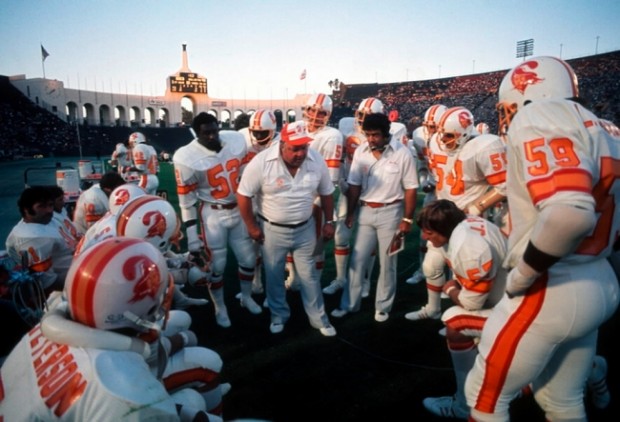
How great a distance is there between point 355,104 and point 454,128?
46972 millimetres

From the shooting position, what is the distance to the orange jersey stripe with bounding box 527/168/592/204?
4.97ft

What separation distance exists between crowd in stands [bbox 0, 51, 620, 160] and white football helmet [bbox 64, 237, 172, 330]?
96.0 ft

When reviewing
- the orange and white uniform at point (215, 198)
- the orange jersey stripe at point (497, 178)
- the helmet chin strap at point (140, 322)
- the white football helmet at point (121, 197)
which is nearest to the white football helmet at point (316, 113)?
the orange and white uniform at point (215, 198)

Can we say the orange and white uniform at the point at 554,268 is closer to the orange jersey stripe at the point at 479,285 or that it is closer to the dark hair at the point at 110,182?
the orange jersey stripe at the point at 479,285

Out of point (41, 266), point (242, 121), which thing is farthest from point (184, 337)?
point (242, 121)

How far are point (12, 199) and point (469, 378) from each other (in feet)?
45.8

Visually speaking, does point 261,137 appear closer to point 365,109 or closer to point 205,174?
point 205,174

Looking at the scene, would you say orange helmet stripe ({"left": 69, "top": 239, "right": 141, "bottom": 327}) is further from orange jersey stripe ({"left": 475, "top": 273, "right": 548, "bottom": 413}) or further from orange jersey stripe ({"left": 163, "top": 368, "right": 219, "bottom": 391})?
orange jersey stripe ({"left": 475, "top": 273, "right": 548, "bottom": 413})

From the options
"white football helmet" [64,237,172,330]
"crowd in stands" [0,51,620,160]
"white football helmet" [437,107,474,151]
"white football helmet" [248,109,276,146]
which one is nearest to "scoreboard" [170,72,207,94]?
"crowd in stands" [0,51,620,160]

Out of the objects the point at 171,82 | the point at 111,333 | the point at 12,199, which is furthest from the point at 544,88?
the point at 171,82

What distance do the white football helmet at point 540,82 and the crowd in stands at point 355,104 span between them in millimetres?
29676

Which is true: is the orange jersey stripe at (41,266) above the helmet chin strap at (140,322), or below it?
below

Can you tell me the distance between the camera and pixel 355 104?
4962 centimetres

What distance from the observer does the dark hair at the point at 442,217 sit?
2756 mm
